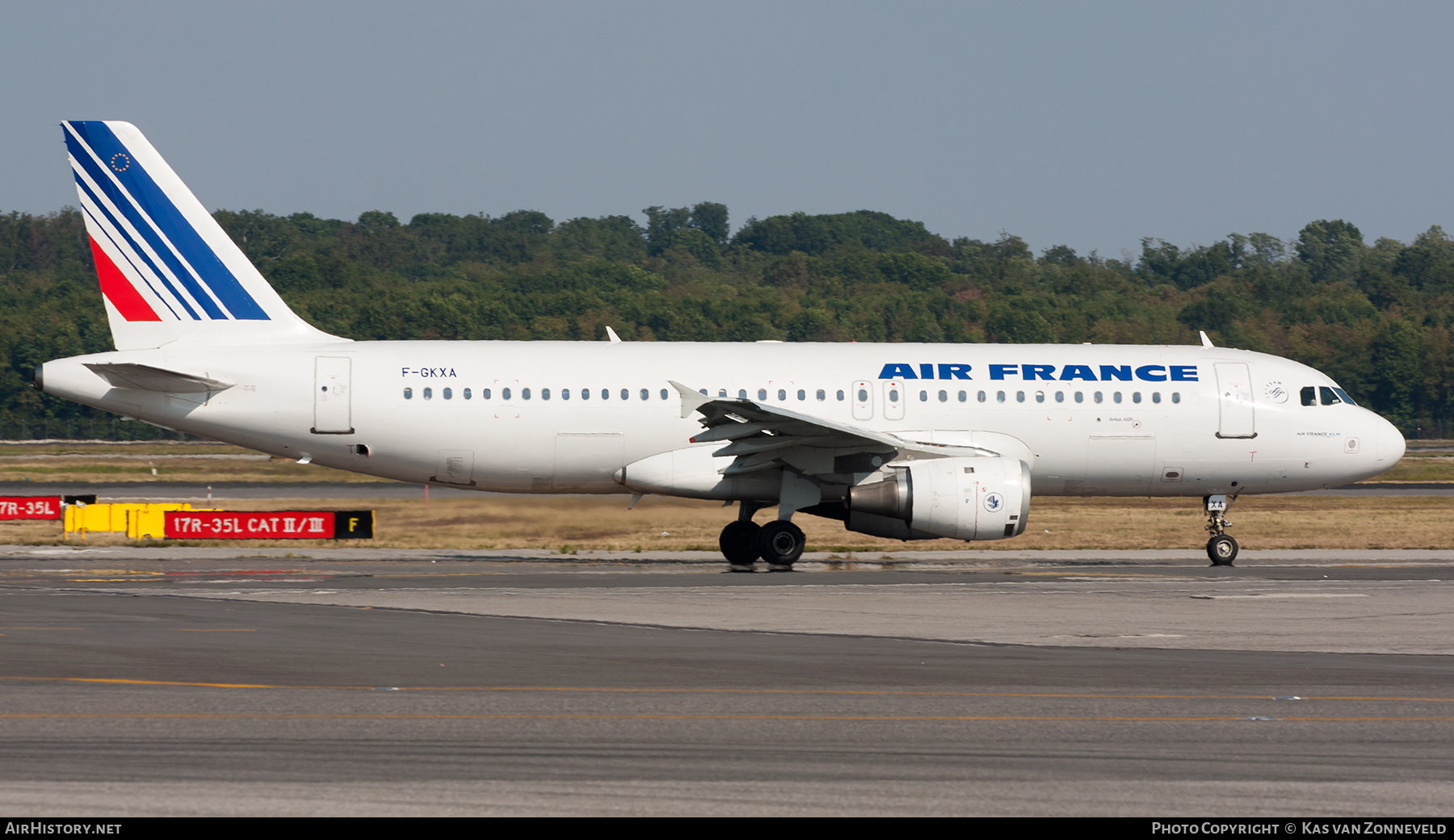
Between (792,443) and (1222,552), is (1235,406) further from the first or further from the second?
(792,443)

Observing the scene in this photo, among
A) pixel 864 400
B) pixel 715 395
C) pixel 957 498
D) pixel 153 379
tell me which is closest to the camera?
pixel 957 498

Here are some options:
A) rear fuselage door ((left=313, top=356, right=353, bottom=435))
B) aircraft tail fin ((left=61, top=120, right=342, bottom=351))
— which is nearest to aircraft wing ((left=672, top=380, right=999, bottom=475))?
rear fuselage door ((left=313, top=356, right=353, bottom=435))

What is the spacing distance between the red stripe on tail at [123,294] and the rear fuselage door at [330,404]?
3.30m

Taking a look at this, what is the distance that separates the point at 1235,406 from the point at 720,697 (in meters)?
18.5

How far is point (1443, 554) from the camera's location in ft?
95.1

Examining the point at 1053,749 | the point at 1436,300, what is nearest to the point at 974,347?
the point at 1053,749

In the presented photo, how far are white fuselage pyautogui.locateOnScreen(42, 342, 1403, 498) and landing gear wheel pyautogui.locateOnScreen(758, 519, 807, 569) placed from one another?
1.17 metres

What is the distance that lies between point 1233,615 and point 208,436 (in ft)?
→ 58.1

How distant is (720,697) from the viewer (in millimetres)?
11992

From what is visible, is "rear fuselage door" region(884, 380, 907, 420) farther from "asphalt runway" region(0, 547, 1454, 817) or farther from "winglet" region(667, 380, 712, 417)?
"asphalt runway" region(0, 547, 1454, 817)

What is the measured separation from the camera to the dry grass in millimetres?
28438

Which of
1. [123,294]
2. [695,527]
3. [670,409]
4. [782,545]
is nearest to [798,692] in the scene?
[782,545]

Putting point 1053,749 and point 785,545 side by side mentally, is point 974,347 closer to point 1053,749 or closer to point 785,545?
point 785,545

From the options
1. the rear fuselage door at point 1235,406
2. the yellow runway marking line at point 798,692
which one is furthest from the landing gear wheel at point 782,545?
the yellow runway marking line at point 798,692
